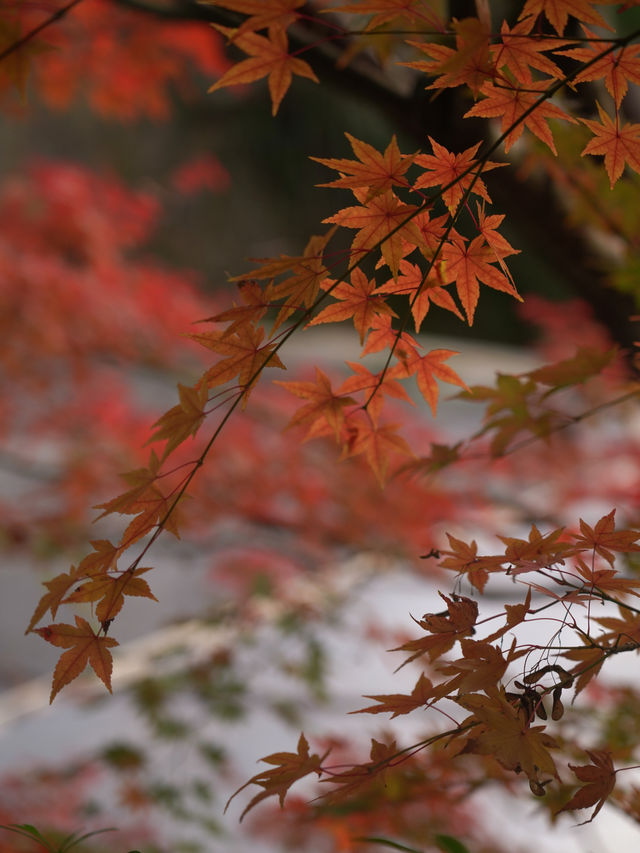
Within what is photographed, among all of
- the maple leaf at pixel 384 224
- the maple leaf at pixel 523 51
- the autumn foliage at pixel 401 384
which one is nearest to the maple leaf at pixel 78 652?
the autumn foliage at pixel 401 384

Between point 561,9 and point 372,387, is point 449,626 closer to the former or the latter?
point 372,387

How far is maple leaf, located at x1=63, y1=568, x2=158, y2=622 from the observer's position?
0.33 m

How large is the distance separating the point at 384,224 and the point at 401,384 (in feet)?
1.37

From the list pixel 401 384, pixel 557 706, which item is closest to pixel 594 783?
pixel 557 706

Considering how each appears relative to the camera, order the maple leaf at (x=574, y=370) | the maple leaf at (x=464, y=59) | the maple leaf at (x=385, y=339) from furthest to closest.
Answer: the maple leaf at (x=574, y=370) < the maple leaf at (x=385, y=339) < the maple leaf at (x=464, y=59)

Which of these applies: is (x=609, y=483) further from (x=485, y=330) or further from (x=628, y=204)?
(x=485, y=330)

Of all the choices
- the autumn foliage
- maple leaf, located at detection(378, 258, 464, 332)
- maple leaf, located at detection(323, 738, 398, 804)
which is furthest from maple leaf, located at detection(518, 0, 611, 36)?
maple leaf, located at detection(323, 738, 398, 804)

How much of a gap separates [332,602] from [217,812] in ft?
1.97

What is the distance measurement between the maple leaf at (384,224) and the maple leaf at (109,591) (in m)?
0.18

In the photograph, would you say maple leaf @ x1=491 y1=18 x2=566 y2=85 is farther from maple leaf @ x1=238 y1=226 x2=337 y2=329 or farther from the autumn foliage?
maple leaf @ x1=238 y1=226 x2=337 y2=329

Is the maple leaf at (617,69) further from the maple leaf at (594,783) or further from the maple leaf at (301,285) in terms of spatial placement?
the maple leaf at (594,783)

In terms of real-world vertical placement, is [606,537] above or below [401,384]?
below

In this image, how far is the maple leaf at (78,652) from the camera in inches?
12.7

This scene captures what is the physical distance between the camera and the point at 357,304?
36 centimetres
